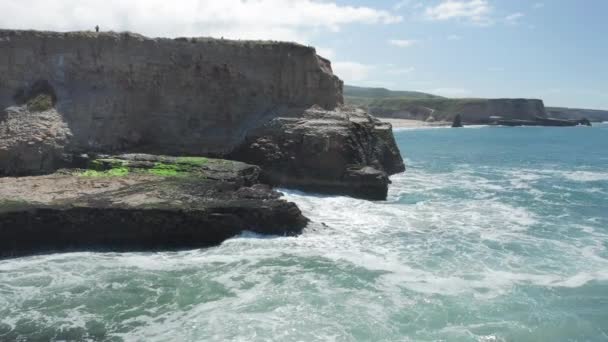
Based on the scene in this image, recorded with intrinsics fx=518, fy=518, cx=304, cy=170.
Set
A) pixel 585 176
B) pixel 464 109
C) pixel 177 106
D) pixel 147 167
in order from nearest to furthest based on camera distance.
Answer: pixel 147 167 < pixel 177 106 < pixel 585 176 < pixel 464 109

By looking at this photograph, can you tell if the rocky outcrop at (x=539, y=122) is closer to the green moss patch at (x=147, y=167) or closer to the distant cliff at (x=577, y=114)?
the distant cliff at (x=577, y=114)

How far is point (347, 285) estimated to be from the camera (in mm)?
13508

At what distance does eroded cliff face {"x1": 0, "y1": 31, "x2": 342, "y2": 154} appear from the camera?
25.0 m

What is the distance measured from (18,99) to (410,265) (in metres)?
20.1

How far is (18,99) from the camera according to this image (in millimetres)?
24594

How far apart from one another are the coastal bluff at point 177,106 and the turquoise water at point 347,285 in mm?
4656

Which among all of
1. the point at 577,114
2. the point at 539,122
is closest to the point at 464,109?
the point at 539,122

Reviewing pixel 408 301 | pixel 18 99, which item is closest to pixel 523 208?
pixel 408 301

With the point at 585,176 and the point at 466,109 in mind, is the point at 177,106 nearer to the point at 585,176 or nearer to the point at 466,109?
the point at 585,176

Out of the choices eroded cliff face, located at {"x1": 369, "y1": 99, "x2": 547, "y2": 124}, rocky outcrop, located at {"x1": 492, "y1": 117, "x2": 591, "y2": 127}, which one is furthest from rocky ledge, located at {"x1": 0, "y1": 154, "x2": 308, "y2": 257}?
eroded cliff face, located at {"x1": 369, "y1": 99, "x2": 547, "y2": 124}

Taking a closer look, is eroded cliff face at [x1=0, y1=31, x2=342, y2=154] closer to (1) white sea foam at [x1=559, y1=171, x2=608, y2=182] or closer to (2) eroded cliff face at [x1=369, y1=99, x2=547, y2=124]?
(1) white sea foam at [x1=559, y1=171, x2=608, y2=182]

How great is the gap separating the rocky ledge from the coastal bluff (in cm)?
523

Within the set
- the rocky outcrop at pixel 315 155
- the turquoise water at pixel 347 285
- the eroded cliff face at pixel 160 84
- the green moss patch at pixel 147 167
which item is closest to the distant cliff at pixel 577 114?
the eroded cliff face at pixel 160 84

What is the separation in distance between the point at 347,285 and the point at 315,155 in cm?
1240
